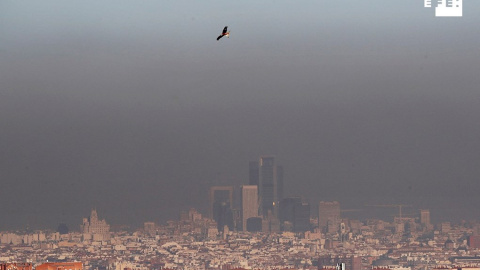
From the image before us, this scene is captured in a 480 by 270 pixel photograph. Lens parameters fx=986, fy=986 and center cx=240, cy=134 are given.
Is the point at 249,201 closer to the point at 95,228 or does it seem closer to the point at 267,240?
the point at 267,240

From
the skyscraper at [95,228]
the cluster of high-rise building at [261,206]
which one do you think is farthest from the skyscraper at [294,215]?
the skyscraper at [95,228]

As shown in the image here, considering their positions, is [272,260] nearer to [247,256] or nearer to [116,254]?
[247,256]

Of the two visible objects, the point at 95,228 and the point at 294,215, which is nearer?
the point at 95,228

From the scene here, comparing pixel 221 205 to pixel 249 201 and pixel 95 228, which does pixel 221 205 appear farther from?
pixel 95 228

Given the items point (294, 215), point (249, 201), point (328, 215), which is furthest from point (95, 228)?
point (328, 215)

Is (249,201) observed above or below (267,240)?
above

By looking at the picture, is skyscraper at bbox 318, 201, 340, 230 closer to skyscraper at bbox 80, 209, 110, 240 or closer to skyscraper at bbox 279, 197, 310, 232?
skyscraper at bbox 279, 197, 310, 232
